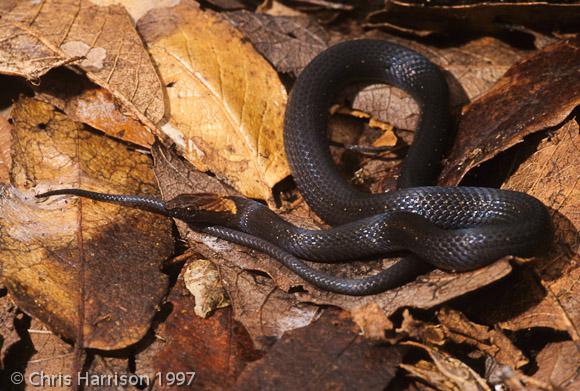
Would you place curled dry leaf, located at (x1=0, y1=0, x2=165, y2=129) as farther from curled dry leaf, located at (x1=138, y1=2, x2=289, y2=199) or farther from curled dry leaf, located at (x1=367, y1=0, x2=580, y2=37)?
curled dry leaf, located at (x1=367, y1=0, x2=580, y2=37)

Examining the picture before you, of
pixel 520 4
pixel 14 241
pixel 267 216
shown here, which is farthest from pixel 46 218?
pixel 520 4

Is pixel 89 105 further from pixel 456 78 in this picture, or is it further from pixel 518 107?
pixel 518 107

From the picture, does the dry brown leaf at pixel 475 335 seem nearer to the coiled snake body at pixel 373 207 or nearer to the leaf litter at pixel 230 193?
the leaf litter at pixel 230 193

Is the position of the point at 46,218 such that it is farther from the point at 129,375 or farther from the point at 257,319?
the point at 257,319

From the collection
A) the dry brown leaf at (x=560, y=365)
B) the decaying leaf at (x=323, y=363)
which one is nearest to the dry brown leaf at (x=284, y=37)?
the decaying leaf at (x=323, y=363)

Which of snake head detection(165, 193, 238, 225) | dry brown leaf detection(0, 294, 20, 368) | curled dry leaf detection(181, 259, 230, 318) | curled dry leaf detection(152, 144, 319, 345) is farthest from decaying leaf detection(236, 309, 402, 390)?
dry brown leaf detection(0, 294, 20, 368)
